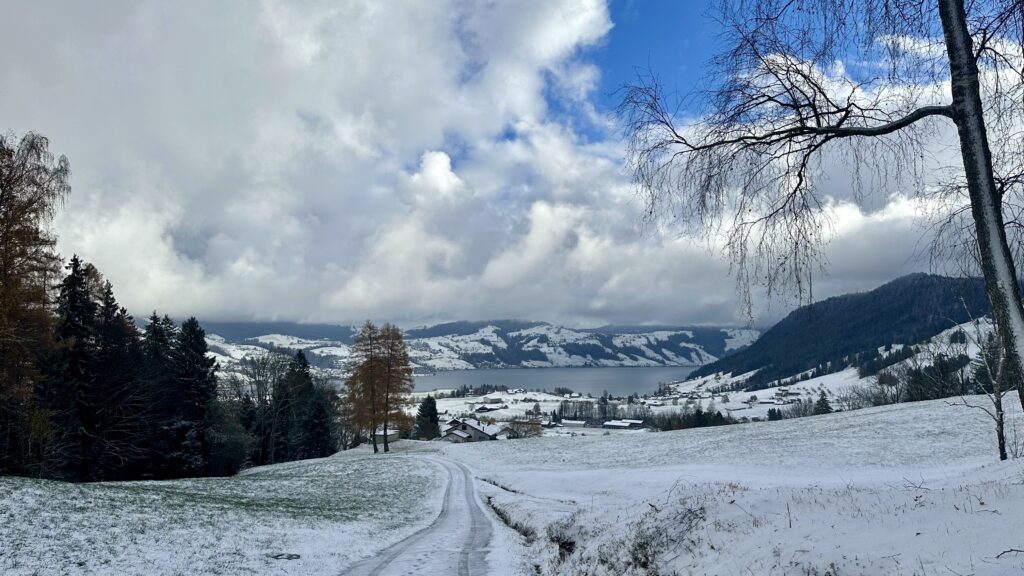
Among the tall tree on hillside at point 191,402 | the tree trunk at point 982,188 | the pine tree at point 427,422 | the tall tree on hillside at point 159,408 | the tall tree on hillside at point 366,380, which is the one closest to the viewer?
the tree trunk at point 982,188

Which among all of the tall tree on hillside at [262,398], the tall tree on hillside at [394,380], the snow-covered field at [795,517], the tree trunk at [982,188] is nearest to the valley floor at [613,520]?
the snow-covered field at [795,517]

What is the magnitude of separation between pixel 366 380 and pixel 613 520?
1552 inches

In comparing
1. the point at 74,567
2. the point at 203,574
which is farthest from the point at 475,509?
the point at 74,567

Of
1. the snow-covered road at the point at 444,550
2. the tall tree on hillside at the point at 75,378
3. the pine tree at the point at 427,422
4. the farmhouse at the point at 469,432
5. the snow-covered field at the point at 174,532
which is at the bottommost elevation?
the farmhouse at the point at 469,432

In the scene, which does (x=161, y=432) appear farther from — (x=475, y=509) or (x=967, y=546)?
(x=967, y=546)

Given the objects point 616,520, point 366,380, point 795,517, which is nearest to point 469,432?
point 366,380

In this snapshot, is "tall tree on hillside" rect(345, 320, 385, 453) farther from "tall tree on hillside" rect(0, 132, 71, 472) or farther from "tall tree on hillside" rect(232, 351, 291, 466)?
"tall tree on hillside" rect(0, 132, 71, 472)

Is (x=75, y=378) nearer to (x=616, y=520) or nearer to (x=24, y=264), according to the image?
(x=24, y=264)

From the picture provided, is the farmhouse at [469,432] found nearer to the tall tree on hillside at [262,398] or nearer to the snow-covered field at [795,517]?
the tall tree on hillside at [262,398]

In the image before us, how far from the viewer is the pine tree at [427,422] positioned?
3206 inches

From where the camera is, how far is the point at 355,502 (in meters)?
21.9

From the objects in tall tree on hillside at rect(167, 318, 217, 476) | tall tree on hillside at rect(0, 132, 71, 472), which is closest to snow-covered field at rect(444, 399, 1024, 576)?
tall tree on hillside at rect(0, 132, 71, 472)

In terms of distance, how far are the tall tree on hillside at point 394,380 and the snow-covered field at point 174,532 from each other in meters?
26.9

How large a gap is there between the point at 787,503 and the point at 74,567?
12.2 metres
